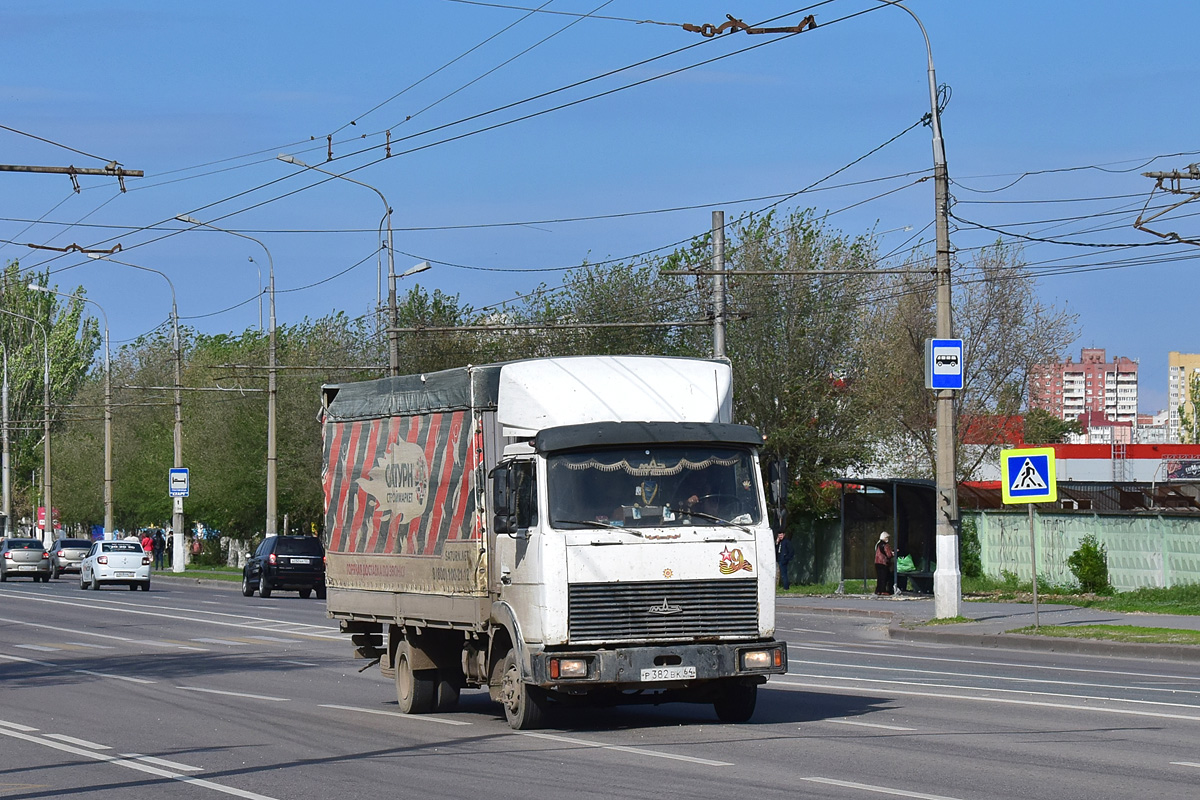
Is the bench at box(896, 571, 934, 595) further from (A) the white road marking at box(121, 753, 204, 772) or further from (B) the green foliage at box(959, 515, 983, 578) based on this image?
(A) the white road marking at box(121, 753, 204, 772)

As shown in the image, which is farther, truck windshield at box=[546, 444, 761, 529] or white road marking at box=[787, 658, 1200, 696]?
white road marking at box=[787, 658, 1200, 696]

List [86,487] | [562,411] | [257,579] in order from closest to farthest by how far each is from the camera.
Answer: [562,411] → [257,579] → [86,487]

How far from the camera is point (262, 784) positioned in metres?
10.3

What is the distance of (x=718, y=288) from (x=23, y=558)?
123 ft

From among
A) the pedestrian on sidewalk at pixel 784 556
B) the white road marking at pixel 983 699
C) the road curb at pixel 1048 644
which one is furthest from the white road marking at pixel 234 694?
the pedestrian on sidewalk at pixel 784 556

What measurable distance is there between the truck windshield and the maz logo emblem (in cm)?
64

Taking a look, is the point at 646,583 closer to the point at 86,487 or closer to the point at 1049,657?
the point at 1049,657

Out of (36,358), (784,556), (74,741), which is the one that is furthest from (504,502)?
(36,358)

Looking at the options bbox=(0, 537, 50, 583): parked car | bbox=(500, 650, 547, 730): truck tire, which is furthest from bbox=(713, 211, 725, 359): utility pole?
bbox=(0, 537, 50, 583): parked car

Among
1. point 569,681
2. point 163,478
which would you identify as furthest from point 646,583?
point 163,478

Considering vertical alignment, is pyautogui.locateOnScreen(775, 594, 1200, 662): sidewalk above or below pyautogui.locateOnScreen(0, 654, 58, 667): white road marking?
above

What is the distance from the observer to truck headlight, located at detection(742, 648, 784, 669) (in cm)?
1250

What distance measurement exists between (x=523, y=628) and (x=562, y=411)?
5.99ft

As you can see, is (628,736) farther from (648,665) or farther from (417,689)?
(417,689)
